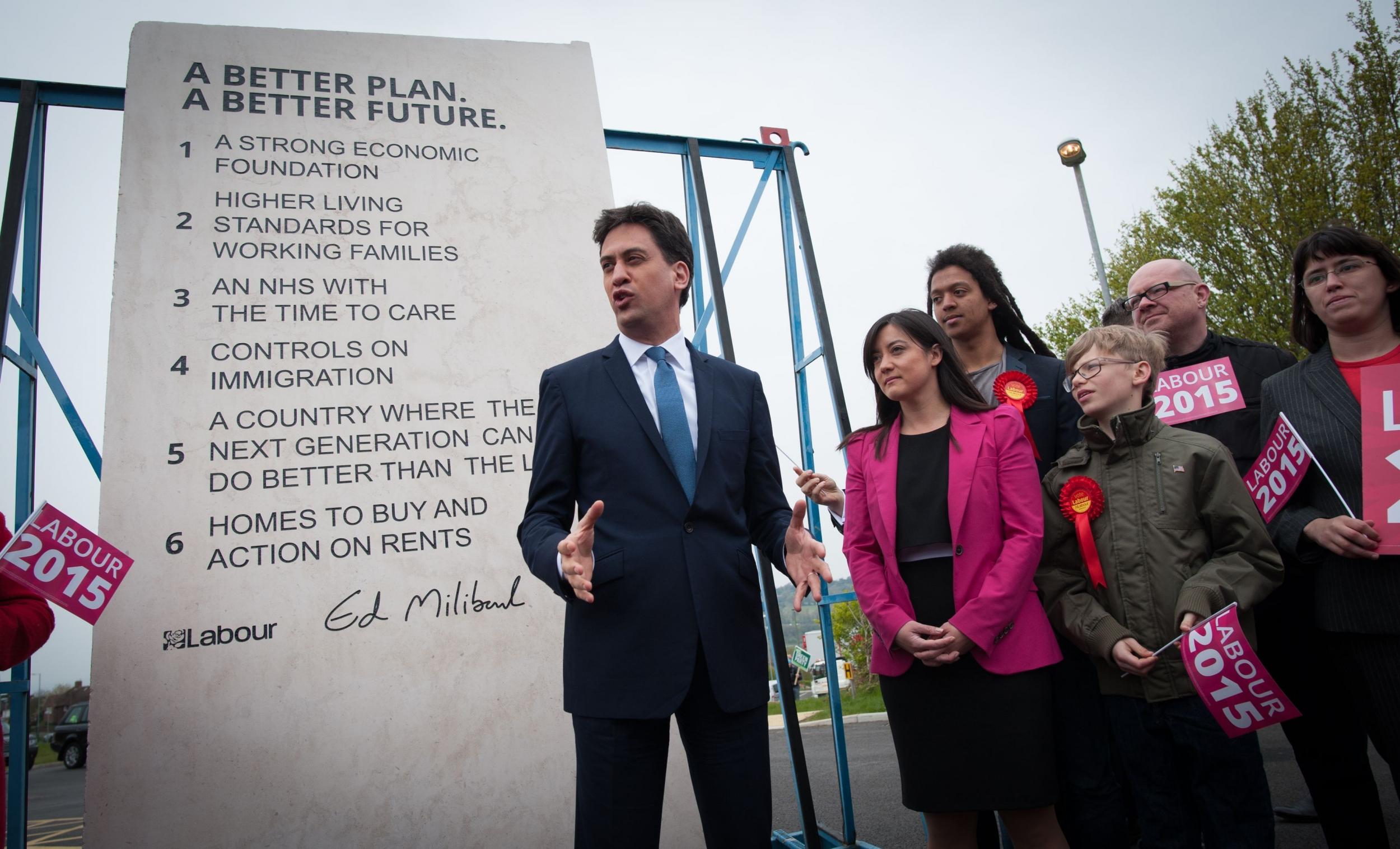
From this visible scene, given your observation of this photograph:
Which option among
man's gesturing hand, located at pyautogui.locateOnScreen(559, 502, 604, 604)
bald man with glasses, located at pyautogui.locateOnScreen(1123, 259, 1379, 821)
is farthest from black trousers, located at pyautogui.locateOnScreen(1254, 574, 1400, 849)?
man's gesturing hand, located at pyautogui.locateOnScreen(559, 502, 604, 604)

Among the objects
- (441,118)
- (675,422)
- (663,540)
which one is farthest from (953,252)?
(441,118)

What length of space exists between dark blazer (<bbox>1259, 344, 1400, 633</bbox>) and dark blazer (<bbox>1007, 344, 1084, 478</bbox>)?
582mm

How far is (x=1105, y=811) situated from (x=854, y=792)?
352 cm

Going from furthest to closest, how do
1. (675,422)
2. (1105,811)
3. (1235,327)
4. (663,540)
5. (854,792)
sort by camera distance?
(1235,327) → (854,792) → (1105,811) → (675,422) → (663,540)

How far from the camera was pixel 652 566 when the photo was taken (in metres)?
1.78

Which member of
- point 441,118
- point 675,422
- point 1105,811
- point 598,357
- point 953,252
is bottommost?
point 1105,811

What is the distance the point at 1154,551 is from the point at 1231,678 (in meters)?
0.38

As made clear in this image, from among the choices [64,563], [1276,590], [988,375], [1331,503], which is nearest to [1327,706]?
[1276,590]

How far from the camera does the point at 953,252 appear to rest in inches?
→ 116

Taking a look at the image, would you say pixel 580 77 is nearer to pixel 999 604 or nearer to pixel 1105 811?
pixel 999 604

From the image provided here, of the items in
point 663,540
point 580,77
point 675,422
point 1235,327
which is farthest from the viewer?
point 1235,327

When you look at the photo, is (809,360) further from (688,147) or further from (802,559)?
(802,559)

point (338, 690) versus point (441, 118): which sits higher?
point (441, 118)

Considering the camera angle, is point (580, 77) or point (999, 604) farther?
point (580, 77)
